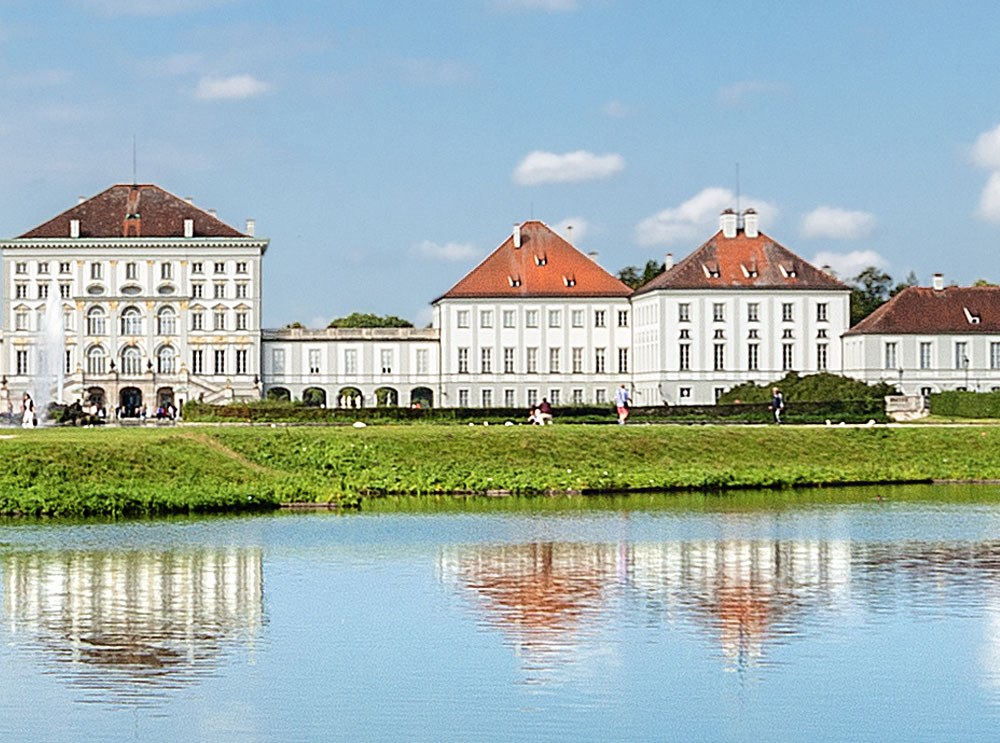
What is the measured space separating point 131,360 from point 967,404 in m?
38.5

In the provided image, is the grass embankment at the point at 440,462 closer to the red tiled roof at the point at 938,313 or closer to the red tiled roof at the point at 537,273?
the red tiled roof at the point at 938,313

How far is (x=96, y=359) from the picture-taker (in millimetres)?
81750

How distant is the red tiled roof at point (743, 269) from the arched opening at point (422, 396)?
35.9 feet

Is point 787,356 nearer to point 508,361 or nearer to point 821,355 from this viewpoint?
point 821,355

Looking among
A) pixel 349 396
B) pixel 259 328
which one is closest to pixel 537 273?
pixel 349 396

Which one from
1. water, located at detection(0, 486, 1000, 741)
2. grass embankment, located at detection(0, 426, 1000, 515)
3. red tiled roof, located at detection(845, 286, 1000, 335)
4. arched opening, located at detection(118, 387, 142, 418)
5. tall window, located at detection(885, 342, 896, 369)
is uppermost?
red tiled roof, located at detection(845, 286, 1000, 335)

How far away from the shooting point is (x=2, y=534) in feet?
78.4

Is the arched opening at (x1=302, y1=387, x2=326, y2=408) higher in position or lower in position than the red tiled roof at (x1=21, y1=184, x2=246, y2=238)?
lower

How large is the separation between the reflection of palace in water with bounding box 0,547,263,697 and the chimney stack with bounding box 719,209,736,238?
59.3 m

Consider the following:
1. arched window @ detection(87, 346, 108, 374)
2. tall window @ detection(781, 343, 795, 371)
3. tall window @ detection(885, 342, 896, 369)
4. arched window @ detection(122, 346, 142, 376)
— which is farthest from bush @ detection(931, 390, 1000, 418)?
arched window @ detection(87, 346, 108, 374)

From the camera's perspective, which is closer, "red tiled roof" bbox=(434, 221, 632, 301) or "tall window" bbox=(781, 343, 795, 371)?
"tall window" bbox=(781, 343, 795, 371)

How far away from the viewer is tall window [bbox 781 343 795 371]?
77.7 m

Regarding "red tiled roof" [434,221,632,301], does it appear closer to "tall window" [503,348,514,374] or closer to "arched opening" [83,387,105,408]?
"tall window" [503,348,514,374]

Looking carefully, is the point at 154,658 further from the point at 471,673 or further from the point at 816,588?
the point at 816,588
